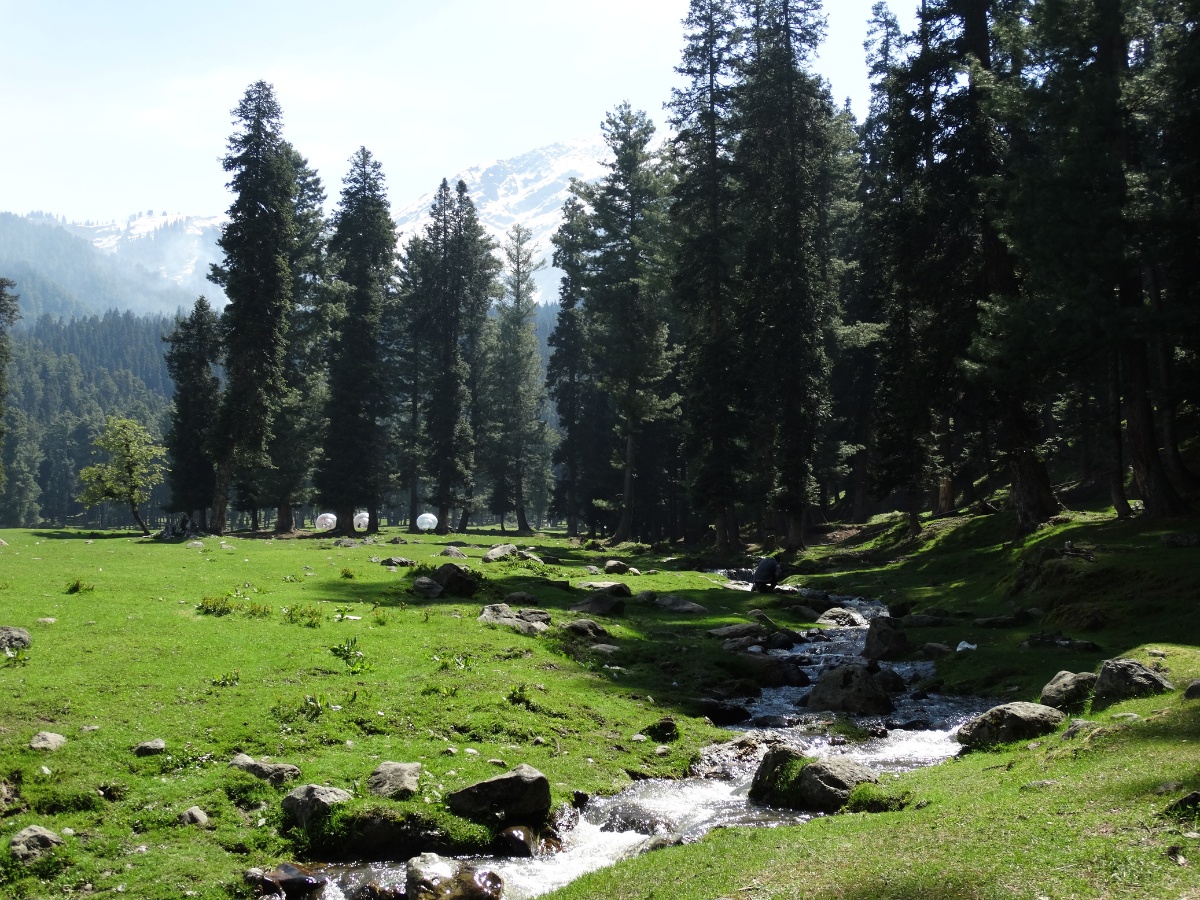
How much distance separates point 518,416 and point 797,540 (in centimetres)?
4891

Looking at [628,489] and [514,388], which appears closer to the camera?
[628,489]

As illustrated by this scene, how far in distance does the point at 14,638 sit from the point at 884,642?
19.9 metres

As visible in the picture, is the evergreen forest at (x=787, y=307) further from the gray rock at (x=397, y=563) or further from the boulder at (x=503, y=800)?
the boulder at (x=503, y=800)

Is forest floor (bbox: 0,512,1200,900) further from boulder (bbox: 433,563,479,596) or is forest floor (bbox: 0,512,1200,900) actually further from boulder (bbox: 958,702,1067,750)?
boulder (bbox: 433,563,479,596)

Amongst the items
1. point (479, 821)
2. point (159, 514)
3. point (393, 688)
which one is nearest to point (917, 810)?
point (479, 821)

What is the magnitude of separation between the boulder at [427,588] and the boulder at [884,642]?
12928 millimetres

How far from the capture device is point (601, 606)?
27.3 metres

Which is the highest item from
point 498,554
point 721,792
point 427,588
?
point 498,554

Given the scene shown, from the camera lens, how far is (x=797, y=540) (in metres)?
48.3

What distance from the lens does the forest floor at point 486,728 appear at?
867cm

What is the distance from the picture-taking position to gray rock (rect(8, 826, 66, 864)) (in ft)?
32.3

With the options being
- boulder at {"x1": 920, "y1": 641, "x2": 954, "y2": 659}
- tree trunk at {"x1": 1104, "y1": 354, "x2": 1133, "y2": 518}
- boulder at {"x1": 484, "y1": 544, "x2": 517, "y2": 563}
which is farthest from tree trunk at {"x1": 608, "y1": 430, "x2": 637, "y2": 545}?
boulder at {"x1": 920, "y1": 641, "x2": 954, "y2": 659}

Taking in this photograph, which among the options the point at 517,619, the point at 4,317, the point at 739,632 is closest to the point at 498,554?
the point at 517,619

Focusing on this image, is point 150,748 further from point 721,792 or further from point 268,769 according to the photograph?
point 721,792
